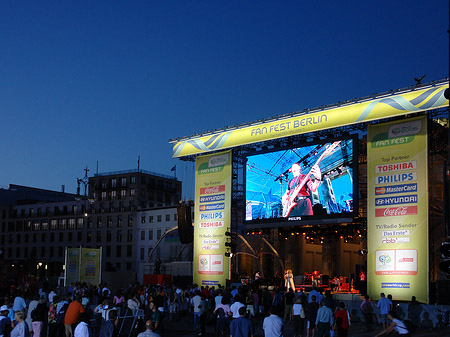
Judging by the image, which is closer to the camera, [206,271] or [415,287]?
[415,287]

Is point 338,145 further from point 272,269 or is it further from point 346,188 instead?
point 272,269

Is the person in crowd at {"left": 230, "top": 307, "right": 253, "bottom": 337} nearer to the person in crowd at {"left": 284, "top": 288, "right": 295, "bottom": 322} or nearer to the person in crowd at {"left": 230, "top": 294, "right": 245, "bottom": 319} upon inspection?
the person in crowd at {"left": 230, "top": 294, "right": 245, "bottom": 319}

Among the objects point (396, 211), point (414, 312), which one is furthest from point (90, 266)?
point (414, 312)

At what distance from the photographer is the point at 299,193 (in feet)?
113

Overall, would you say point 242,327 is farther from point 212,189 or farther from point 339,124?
point 212,189

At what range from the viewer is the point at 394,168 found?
98.9ft

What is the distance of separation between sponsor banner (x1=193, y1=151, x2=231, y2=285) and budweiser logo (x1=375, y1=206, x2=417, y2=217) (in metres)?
10.9

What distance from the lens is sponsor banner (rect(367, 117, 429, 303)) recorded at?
1124 inches

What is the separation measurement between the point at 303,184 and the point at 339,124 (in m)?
3.96

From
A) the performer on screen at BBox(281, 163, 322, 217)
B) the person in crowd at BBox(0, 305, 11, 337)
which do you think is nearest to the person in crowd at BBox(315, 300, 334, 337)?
the person in crowd at BBox(0, 305, 11, 337)

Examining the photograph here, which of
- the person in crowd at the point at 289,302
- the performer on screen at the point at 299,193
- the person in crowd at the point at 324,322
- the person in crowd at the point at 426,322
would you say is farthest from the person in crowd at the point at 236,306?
the performer on screen at the point at 299,193

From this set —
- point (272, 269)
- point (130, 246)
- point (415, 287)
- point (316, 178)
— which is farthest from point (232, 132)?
point (130, 246)

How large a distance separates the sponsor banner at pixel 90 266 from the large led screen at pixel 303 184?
Result: 9.52 metres

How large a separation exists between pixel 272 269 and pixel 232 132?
22655 millimetres
